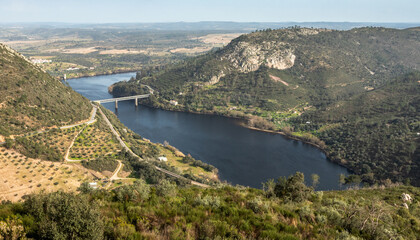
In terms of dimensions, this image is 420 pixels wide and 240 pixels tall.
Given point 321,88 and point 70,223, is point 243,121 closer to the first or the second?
point 321,88

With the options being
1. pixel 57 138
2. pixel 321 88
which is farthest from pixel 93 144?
pixel 321 88

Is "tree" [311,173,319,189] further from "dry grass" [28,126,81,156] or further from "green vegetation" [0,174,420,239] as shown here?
"dry grass" [28,126,81,156]

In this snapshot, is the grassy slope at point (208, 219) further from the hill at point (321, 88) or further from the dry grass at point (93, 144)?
the hill at point (321, 88)

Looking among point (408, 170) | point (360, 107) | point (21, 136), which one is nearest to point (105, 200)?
point (21, 136)

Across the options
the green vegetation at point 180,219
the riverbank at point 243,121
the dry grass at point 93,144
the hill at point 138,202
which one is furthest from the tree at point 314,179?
the dry grass at point 93,144

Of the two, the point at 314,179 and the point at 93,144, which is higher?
the point at 93,144

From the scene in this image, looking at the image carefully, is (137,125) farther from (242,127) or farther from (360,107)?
(360,107)
